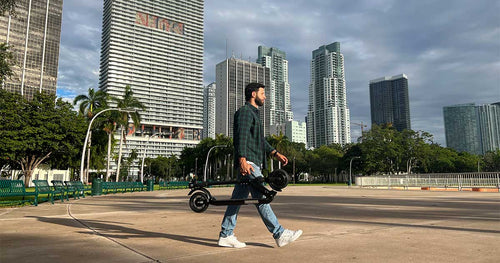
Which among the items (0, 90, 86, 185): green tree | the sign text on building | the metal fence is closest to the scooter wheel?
the metal fence

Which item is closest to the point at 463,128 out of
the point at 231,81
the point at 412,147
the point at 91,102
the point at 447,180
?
the point at 231,81

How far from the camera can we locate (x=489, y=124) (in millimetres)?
166500

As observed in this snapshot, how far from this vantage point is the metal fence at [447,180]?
23875 millimetres

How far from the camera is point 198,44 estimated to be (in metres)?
181

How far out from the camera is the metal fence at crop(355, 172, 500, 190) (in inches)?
940

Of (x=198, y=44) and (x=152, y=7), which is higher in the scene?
(x=152, y=7)

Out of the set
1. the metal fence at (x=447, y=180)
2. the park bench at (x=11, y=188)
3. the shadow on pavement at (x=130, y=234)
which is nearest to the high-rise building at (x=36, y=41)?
the metal fence at (x=447, y=180)

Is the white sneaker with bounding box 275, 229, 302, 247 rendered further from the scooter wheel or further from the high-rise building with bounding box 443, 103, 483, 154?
the high-rise building with bounding box 443, 103, 483, 154

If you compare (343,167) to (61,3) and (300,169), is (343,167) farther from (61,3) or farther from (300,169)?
(61,3)

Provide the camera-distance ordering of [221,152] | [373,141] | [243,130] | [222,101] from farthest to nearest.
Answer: [222,101]
[221,152]
[373,141]
[243,130]

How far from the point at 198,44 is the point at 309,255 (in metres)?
186

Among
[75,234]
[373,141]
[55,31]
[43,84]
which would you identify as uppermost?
[55,31]

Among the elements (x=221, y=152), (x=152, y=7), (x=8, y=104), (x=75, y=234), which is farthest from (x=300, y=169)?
(x=152, y=7)

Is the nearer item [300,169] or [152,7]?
[300,169]
